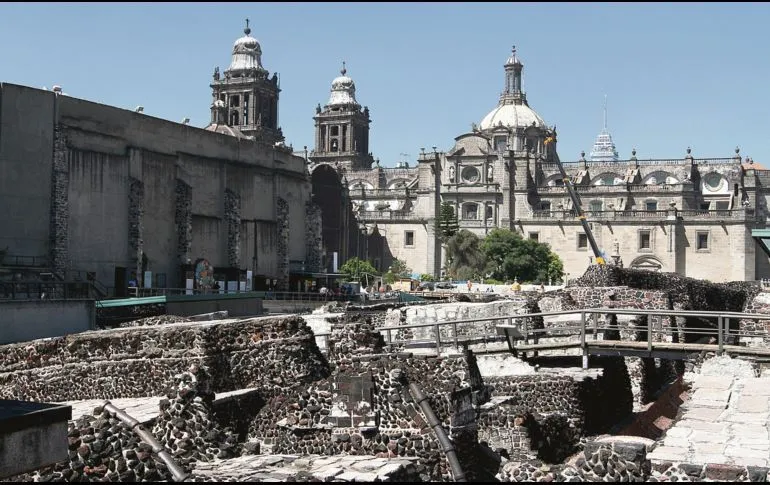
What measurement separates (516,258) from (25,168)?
42.8m

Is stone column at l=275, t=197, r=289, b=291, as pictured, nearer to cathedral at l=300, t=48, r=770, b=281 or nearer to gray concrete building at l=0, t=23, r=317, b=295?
gray concrete building at l=0, t=23, r=317, b=295

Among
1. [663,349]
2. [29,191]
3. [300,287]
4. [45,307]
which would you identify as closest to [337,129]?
[300,287]

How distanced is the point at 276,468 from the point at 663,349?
904 cm

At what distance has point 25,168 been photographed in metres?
27.4

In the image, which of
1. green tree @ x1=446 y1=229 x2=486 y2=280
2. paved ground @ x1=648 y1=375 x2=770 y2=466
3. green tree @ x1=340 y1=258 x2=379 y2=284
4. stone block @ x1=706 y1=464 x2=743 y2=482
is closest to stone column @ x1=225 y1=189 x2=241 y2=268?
green tree @ x1=340 y1=258 x2=379 y2=284

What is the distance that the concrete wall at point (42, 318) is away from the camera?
2103 cm

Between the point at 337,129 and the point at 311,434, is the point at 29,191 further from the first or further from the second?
the point at 337,129

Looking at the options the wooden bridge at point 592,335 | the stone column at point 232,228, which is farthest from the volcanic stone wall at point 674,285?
the stone column at point 232,228

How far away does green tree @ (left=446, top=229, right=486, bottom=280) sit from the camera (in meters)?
67.6

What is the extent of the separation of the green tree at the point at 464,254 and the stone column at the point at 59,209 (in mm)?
41016

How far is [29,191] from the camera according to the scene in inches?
1085

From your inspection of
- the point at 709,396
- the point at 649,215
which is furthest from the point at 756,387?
the point at 649,215

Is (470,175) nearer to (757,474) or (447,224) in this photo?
(447,224)

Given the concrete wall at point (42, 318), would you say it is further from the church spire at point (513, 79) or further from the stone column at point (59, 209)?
the church spire at point (513, 79)
